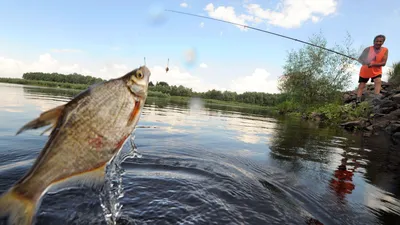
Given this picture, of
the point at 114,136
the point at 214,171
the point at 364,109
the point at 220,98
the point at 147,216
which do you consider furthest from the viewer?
the point at 220,98

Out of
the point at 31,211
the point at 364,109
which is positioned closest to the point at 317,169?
the point at 31,211

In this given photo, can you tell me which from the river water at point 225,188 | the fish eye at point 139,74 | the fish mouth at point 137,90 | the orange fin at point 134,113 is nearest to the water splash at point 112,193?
the river water at point 225,188

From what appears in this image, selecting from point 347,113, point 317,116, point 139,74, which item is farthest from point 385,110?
point 139,74

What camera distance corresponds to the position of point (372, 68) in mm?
12344

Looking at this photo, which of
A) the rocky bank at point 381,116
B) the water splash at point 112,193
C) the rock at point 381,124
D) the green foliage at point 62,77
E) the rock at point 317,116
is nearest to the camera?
the water splash at point 112,193

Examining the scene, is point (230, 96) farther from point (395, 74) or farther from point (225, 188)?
point (225, 188)

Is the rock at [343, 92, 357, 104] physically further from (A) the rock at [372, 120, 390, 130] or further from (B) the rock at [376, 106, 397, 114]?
(A) the rock at [372, 120, 390, 130]

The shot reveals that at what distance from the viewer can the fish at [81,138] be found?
1834 mm

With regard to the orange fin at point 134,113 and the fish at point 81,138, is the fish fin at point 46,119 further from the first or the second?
the orange fin at point 134,113

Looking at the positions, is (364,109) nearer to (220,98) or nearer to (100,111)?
(100,111)

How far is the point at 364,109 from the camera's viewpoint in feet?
75.9

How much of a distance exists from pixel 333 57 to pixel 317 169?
113ft

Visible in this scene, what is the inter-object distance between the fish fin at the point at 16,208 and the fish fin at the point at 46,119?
46 centimetres

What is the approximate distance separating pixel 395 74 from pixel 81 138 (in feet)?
113
